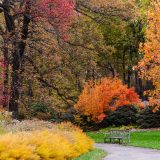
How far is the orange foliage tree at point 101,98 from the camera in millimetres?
35031

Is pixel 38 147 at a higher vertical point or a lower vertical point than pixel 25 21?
lower

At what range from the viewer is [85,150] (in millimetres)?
18250

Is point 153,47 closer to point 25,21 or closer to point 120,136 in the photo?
point 120,136

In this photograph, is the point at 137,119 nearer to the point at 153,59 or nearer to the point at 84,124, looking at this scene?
the point at 84,124

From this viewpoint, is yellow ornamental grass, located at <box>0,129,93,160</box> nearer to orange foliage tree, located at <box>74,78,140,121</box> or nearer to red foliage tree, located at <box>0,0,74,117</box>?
red foliage tree, located at <box>0,0,74,117</box>

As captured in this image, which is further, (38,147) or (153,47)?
(153,47)

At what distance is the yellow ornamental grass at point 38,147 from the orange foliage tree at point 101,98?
1759 centimetres

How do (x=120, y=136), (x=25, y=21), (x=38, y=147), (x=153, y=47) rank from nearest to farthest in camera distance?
1. (x=38, y=147)
2. (x=153, y=47)
3. (x=120, y=136)
4. (x=25, y=21)

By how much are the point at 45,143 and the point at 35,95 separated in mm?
16891

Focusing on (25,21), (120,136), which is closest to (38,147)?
(120,136)

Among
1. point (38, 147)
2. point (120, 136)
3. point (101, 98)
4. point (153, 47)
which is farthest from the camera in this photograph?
point (101, 98)

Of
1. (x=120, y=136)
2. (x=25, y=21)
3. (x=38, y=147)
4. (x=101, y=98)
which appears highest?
(x=25, y=21)

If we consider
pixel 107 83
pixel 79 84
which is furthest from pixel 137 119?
pixel 79 84

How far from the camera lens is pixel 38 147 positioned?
Result: 13.3 m
